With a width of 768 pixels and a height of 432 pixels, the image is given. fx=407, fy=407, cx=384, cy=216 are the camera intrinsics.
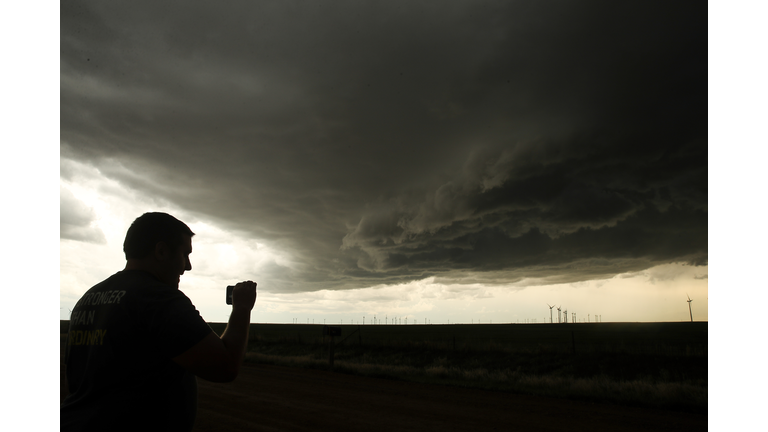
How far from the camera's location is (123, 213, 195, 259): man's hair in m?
2.22

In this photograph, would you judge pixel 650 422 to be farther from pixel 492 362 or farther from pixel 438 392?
pixel 492 362

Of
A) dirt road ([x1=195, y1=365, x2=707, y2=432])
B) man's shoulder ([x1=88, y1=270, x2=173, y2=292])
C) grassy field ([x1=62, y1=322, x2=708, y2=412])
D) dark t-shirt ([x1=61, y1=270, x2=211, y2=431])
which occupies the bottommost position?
grassy field ([x1=62, y1=322, x2=708, y2=412])

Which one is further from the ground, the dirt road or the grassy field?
the dirt road

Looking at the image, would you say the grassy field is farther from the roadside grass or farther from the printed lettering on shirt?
the printed lettering on shirt

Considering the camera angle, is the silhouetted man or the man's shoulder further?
the man's shoulder

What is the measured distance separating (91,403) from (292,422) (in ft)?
25.7

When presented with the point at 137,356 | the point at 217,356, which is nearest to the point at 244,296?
the point at 217,356

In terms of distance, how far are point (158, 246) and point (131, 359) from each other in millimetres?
596

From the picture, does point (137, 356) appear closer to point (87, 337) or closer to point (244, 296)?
point (87, 337)

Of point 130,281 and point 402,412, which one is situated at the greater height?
point 130,281

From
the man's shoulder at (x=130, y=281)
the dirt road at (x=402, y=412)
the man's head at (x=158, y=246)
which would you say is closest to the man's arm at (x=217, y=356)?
the man's shoulder at (x=130, y=281)

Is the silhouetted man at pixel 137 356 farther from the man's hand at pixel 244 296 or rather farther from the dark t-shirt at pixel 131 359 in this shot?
the man's hand at pixel 244 296

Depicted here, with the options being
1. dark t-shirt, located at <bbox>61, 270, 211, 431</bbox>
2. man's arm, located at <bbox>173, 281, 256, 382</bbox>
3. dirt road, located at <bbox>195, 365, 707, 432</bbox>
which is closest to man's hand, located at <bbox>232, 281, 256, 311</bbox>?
man's arm, located at <bbox>173, 281, 256, 382</bbox>

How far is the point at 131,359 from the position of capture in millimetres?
1919
